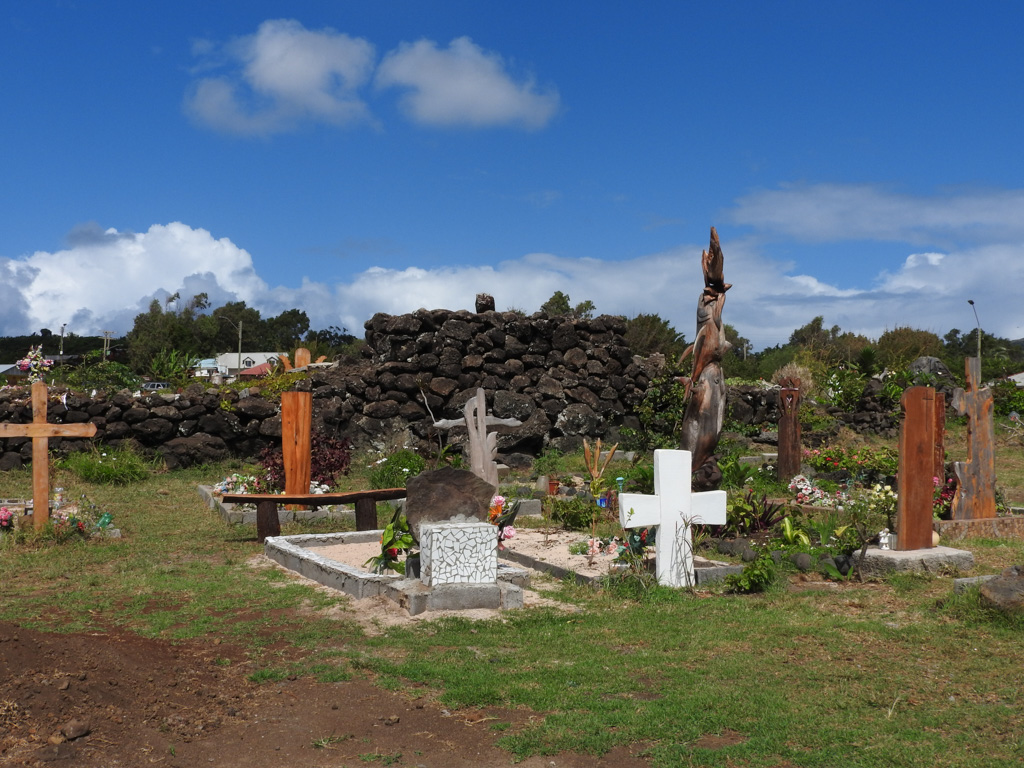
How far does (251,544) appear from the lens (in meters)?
10.6

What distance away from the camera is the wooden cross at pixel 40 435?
1019 cm

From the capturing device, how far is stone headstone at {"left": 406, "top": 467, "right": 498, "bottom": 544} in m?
7.88

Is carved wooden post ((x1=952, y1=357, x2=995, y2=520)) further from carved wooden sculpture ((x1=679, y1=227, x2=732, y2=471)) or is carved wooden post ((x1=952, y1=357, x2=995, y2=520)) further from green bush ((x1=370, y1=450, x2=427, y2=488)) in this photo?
green bush ((x1=370, y1=450, x2=427, y2=488))

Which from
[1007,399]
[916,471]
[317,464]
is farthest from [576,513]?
[1007,399]

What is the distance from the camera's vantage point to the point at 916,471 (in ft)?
28.6

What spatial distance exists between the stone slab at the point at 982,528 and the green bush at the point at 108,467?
12384mm

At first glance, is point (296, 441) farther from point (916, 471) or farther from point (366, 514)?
point (916, 471)

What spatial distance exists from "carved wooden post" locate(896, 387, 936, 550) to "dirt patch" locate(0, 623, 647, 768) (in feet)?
16.8

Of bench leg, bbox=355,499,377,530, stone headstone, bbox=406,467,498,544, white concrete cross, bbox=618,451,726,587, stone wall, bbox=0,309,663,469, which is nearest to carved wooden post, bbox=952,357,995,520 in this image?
white concrete cross, bbox=618,451,726,587

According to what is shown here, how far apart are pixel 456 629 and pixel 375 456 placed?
11.9 meters

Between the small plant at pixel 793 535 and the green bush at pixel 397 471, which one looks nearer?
the small plant at pixel 793 535

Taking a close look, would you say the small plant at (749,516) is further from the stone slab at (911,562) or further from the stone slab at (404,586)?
the stone slab at (404,586)

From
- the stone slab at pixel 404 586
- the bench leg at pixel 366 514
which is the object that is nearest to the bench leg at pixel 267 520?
the bench leg at pixel 366 514

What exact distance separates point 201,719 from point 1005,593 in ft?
17.5
